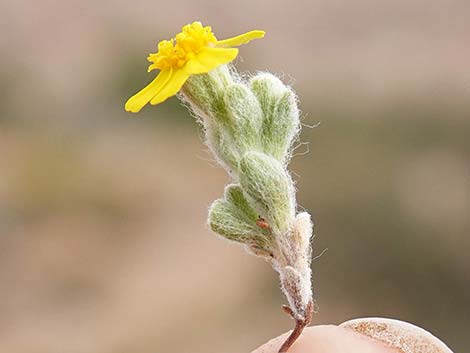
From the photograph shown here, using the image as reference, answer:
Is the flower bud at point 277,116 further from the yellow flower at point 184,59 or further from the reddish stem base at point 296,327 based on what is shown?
the reddish stem base at point 296,327

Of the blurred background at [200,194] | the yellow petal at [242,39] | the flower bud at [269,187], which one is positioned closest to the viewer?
the flower bud at [269,187]

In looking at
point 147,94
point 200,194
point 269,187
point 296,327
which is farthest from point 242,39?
point 200,194

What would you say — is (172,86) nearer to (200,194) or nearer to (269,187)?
(269,187)

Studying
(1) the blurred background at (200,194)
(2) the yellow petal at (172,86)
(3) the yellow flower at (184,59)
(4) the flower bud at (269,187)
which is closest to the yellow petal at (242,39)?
(3) the yellow flower at (184,59)

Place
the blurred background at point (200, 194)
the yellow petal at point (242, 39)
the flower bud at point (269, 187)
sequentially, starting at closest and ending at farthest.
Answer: the flower bud at point (269, 187) → the yellow petal at point (242, 39) → the blurred background at point (200, 194)

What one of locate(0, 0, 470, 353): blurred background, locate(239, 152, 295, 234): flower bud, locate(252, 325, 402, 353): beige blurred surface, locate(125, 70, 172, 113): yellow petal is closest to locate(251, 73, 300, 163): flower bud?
locate(239, 152, 295, 234): flower bud

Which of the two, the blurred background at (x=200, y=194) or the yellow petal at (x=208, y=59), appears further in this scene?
the blurred background at (x=200, y=194)

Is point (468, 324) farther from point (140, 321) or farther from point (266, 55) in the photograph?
point (266, 55)
